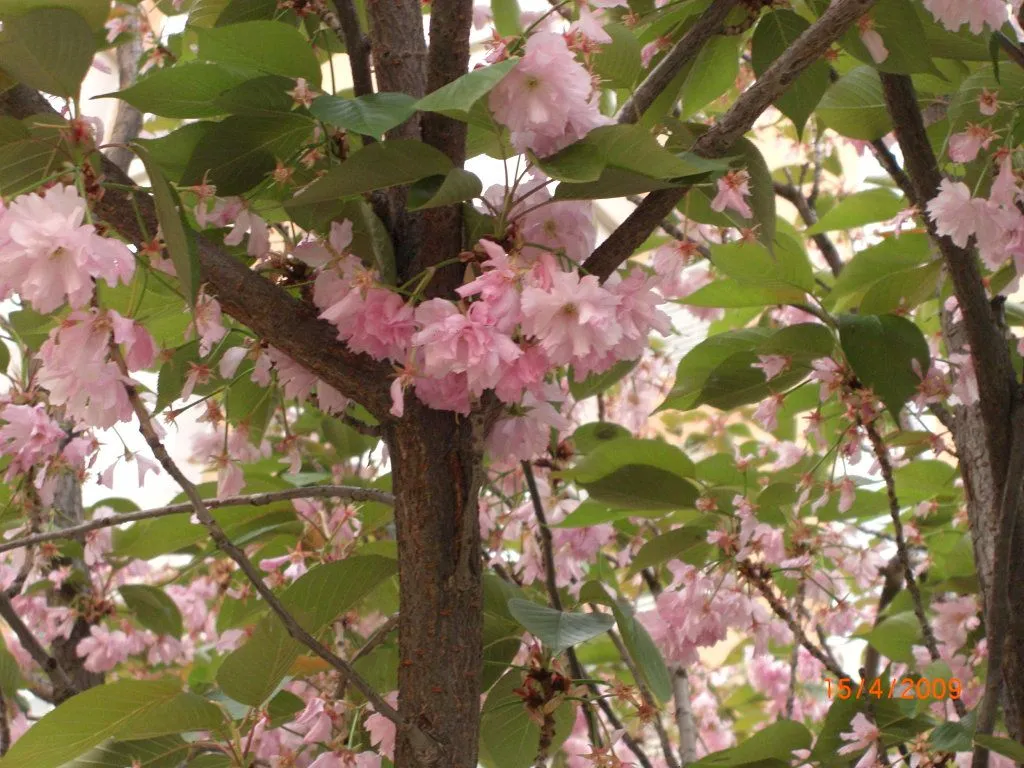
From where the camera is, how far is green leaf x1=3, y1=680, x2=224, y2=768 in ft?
1.99

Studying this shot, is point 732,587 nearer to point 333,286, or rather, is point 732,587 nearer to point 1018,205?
point 1018,205

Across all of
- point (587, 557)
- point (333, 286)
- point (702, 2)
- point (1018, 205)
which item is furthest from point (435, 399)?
point (587, 557)

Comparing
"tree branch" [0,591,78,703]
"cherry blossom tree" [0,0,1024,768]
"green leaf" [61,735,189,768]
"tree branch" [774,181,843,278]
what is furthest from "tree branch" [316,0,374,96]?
"tree branch" [774,181,843,278]

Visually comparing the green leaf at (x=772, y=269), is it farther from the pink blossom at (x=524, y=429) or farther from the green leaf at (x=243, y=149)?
the green leaf at (x=243, y=149)

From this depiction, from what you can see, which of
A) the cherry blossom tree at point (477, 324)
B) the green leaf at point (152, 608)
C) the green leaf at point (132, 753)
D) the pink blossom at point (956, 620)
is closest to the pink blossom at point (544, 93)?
the cherry blossom tree at point (477, 324)

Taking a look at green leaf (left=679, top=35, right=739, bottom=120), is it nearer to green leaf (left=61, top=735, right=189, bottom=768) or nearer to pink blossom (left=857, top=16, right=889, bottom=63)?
pink blossom (left=857, top=16, right=889, bottom=63)

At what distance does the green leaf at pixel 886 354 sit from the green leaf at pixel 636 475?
19 centimetres

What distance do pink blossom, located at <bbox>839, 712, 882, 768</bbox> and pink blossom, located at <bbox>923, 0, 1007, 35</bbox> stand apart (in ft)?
1.66

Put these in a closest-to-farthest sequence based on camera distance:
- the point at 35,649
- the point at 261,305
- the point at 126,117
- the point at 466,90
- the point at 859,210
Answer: the point at 466,90
the point at 261,305
the point at 35,649
the point at 859,210
the point at 126,117

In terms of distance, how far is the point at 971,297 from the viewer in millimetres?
761

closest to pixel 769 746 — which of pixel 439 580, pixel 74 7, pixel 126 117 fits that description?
pixel 439 580

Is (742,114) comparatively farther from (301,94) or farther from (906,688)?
(906,688)

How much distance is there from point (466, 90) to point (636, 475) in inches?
18.4

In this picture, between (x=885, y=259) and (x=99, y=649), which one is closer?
(x=885, y=259)
